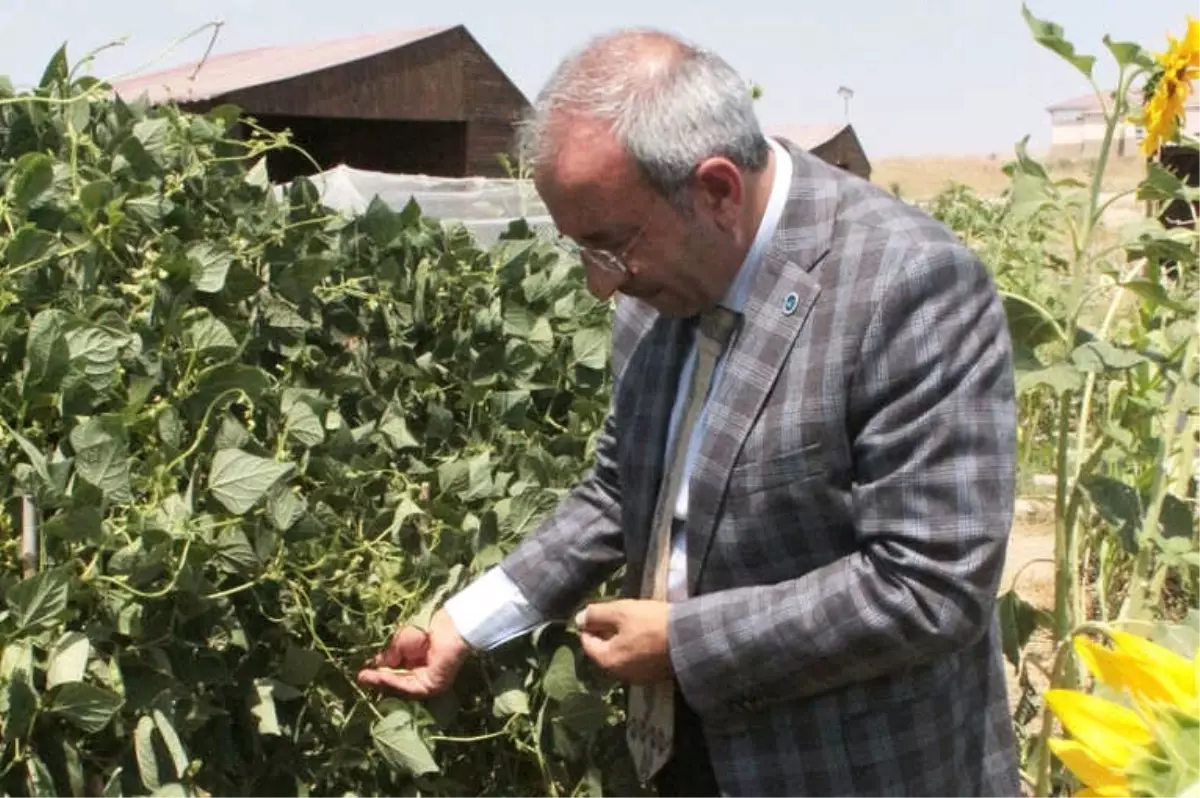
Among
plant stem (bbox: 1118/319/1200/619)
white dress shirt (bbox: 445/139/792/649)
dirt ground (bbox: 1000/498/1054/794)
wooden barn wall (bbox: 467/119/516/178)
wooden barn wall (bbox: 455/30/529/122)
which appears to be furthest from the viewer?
wooden barn wall (bbox: 467/119/516/178)

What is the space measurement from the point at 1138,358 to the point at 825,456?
82cm

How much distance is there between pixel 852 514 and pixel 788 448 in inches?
3.4

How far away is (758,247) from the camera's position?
166 centimetres

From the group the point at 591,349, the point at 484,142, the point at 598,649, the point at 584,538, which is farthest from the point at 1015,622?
the point at 484,142

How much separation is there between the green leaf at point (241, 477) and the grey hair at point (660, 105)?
387 mm

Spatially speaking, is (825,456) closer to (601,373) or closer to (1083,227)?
(601,373)

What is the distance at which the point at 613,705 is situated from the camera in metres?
2.09

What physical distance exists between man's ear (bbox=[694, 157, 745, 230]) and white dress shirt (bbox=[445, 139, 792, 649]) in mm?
57

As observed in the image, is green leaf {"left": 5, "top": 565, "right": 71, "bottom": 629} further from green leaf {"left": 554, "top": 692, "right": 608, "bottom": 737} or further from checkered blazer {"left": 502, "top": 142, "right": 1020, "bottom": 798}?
green leaf {"left": 554, "top": 692, "right": 608, "bottom": 737}

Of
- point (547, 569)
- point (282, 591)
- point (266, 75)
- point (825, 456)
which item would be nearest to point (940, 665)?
point (825, 456)

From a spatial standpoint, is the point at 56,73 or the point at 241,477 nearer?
the point at 241,477

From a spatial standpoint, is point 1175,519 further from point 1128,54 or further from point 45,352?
point 45,352

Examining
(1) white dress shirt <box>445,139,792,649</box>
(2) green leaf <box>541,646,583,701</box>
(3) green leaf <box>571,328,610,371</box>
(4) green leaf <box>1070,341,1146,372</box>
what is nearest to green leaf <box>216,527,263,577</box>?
(1) white dress shirt <box>445,139,792,649</box>

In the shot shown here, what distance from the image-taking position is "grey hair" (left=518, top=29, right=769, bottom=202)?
153cm
